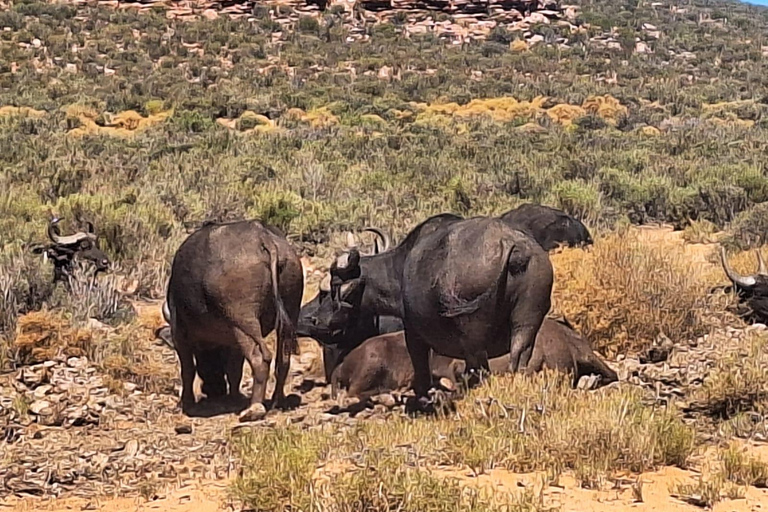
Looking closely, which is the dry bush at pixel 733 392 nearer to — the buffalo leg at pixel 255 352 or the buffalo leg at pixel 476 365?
the buffalo leg at pixel 476 365

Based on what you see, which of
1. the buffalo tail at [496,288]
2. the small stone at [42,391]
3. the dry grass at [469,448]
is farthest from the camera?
the small stone at [42,391]

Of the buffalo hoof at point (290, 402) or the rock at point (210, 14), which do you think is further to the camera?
the rock at point (210, 14)

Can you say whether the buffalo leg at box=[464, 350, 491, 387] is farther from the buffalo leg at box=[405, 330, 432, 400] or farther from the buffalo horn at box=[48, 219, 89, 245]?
the buffalo horn at box=[48, 219, 89, 245]

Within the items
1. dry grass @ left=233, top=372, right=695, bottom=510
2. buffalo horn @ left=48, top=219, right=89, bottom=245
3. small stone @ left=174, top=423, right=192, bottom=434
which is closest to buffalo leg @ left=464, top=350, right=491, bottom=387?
dry grass @ left=233, top=372, right=695, bottom=510

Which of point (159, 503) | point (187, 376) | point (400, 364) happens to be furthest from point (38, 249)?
point (159, 503)

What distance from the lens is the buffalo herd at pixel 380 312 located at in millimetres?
6793

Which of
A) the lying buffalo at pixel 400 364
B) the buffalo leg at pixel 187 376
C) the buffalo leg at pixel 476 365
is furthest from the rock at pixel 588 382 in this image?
the buffalo leg at pixel 187 376

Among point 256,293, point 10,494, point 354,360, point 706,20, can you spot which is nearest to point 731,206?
point 354,360

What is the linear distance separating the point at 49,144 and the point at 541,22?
138 feet

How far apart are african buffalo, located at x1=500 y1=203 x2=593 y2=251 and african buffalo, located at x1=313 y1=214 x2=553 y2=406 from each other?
199 inches

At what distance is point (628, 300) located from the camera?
925 cm

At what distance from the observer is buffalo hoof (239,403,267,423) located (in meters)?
7.19

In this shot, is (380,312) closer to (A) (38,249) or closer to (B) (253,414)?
(B) (253,414)

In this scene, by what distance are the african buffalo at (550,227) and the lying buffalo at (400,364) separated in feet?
12.6
